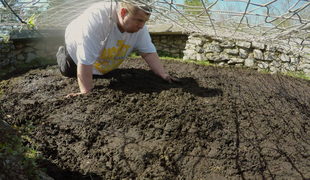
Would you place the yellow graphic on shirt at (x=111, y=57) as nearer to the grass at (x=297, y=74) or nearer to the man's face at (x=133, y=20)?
the man's face at (x=133, y=20)

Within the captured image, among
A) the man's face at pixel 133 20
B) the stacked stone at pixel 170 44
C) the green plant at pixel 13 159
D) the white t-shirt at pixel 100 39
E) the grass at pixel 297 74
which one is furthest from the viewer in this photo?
the stacked stone at pixel 170 44

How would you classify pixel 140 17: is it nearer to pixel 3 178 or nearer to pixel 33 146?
pixel 33 146

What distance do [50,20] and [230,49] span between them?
129 inches

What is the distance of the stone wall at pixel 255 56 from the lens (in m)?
4.17

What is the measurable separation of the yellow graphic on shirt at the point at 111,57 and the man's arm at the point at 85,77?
0.34 metres

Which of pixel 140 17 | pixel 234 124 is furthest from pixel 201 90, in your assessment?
pixel 140 17

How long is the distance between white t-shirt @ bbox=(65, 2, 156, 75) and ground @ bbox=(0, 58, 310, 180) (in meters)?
0.35

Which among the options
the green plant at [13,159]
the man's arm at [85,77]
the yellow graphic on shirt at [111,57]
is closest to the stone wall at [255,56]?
the yellow graphic on shirt at [111,57]

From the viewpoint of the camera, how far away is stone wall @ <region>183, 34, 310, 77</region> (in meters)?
4.17

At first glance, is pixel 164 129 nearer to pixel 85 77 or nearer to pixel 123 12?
pixel 85 77

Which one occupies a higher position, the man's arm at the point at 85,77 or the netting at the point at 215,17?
the netting at the point at 215,17

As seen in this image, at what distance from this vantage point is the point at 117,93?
239 centimetres

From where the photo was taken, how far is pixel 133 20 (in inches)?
81.4

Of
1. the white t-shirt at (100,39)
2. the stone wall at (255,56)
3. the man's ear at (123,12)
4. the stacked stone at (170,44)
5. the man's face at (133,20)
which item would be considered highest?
the man's ear at (123,12)
